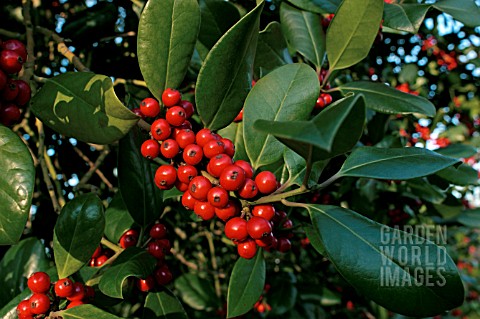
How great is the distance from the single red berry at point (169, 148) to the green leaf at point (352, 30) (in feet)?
1.99

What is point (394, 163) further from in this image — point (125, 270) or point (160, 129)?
point (125, 270)

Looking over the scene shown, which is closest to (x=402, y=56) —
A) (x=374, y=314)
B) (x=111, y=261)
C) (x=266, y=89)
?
(x=374, y=314)

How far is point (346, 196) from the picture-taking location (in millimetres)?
→ 2168

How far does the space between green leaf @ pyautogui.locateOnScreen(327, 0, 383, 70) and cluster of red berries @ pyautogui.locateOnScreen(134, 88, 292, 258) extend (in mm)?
524

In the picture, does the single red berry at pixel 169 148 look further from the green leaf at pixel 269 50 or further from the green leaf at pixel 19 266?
the green leaf at pixel 19 266

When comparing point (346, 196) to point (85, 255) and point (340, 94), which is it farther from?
point (85, 255)

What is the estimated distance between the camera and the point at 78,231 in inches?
43.8

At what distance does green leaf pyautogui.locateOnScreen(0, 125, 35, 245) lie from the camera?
84 cm

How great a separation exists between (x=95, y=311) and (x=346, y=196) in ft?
4.87

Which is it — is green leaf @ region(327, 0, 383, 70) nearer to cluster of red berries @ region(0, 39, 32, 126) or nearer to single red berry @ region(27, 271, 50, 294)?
cluster of red berries @ region(0, 39, 32, 126)

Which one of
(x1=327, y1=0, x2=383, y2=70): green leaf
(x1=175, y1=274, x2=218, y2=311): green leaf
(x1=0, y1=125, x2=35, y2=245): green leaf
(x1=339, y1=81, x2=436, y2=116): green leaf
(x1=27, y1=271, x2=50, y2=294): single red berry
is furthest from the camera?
(x1=175, y1=274, x2=218, y2=311): green leaf

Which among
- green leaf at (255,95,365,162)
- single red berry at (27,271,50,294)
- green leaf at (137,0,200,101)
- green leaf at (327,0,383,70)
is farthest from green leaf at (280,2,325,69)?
single red berry at (27,271,50,294)

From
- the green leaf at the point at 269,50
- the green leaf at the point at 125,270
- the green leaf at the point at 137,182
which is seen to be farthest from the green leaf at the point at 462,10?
the green leaf at the point at 125,270

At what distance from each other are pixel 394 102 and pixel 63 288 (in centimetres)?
112
